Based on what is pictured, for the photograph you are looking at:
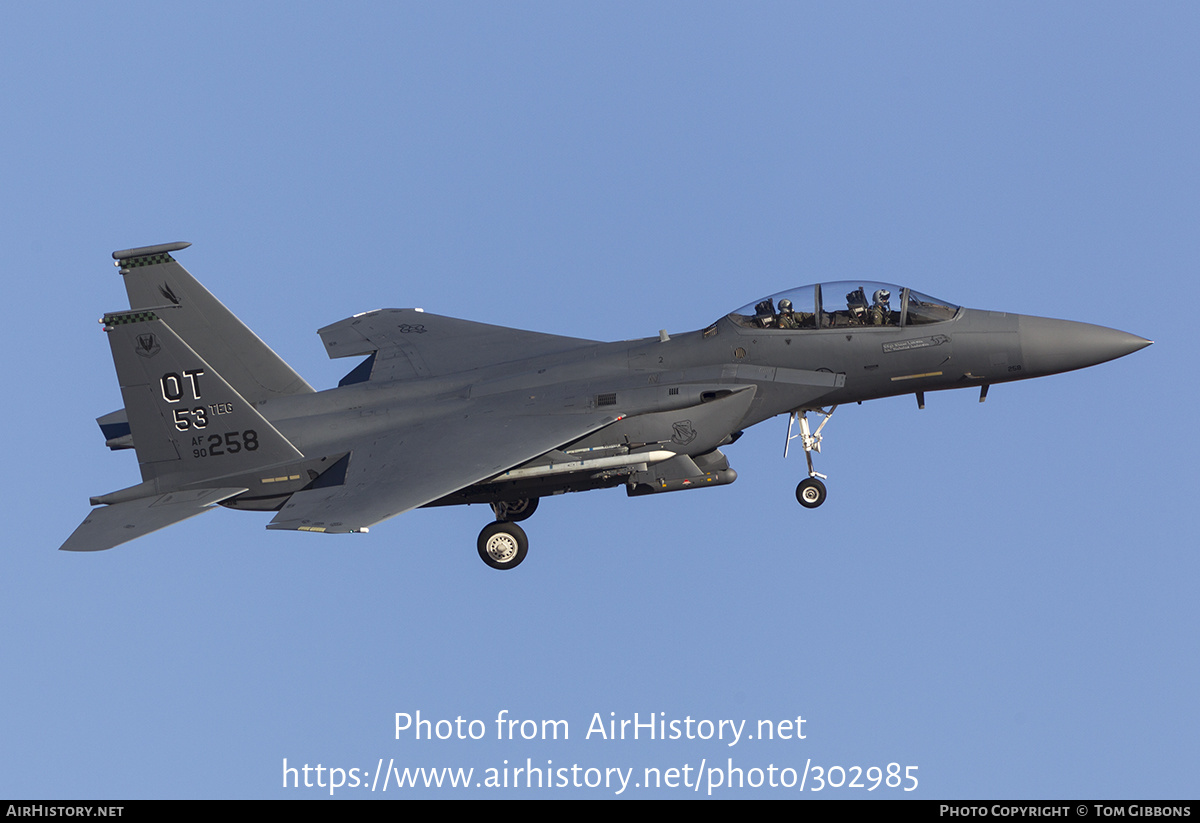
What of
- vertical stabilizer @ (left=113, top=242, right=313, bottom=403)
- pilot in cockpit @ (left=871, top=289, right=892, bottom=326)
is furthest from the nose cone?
vertical stabilizer @ (left=113, top=242, right=313, bottom=403)

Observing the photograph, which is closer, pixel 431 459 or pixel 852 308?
pixel 431 459

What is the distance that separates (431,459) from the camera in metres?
19.6

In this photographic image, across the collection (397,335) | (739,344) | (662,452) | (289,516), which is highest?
(397,335)

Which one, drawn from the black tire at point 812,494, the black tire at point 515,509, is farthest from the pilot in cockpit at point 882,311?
the black tire at point 515,509

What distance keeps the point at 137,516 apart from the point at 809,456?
29.8ft

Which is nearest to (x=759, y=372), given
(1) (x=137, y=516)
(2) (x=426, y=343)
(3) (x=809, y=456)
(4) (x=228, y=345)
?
(3) (x=809, y=456)

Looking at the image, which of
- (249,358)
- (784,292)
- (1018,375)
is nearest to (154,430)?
(249,358)

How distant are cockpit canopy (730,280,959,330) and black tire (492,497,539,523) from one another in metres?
3.95

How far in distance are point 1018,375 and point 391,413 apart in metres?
8.56

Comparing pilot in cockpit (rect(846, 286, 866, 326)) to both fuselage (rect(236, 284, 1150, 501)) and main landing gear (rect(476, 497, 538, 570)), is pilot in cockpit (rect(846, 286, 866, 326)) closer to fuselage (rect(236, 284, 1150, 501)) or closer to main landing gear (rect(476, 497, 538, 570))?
fuselage (rect(236, 284, 1150, 501))

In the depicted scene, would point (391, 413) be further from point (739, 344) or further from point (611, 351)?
point (739, 344)

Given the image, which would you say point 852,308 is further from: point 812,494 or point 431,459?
point 431,459

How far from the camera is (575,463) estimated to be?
2025 centimetres

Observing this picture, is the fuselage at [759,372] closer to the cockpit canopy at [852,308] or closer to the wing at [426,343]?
the cockpit canopy at [852,308]
